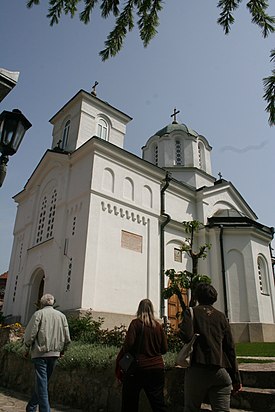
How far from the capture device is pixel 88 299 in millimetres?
12305

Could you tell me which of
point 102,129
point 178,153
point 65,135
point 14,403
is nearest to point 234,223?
point 178,153

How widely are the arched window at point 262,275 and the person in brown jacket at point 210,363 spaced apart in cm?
1564

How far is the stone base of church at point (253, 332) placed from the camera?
51.5ft

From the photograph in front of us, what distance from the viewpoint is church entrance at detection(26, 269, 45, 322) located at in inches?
622

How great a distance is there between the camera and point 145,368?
4.03 meters

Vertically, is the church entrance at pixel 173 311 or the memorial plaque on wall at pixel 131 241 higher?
the memorial plaque on wall at pixel 131 241

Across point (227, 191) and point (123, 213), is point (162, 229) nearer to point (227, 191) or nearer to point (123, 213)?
point (123, 213)

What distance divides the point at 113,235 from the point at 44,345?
898 centimetres

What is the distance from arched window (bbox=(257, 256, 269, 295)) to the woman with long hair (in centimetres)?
1528

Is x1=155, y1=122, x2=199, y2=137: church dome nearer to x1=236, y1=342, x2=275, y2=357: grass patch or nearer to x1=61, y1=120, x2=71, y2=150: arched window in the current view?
x1=61, y1=120, x2=71, y2=150: arched window

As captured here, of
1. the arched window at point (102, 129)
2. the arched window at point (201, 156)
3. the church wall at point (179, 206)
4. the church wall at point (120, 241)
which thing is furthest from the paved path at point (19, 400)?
the arched window at point (201, 156)

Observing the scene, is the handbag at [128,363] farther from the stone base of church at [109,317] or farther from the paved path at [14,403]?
the stone base of church at [109,317]

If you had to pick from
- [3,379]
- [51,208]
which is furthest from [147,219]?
[3,379]

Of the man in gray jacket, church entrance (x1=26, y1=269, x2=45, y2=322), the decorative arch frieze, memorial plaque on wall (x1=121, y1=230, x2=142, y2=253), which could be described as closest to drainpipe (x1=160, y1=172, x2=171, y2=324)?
the decorative arch frieze
